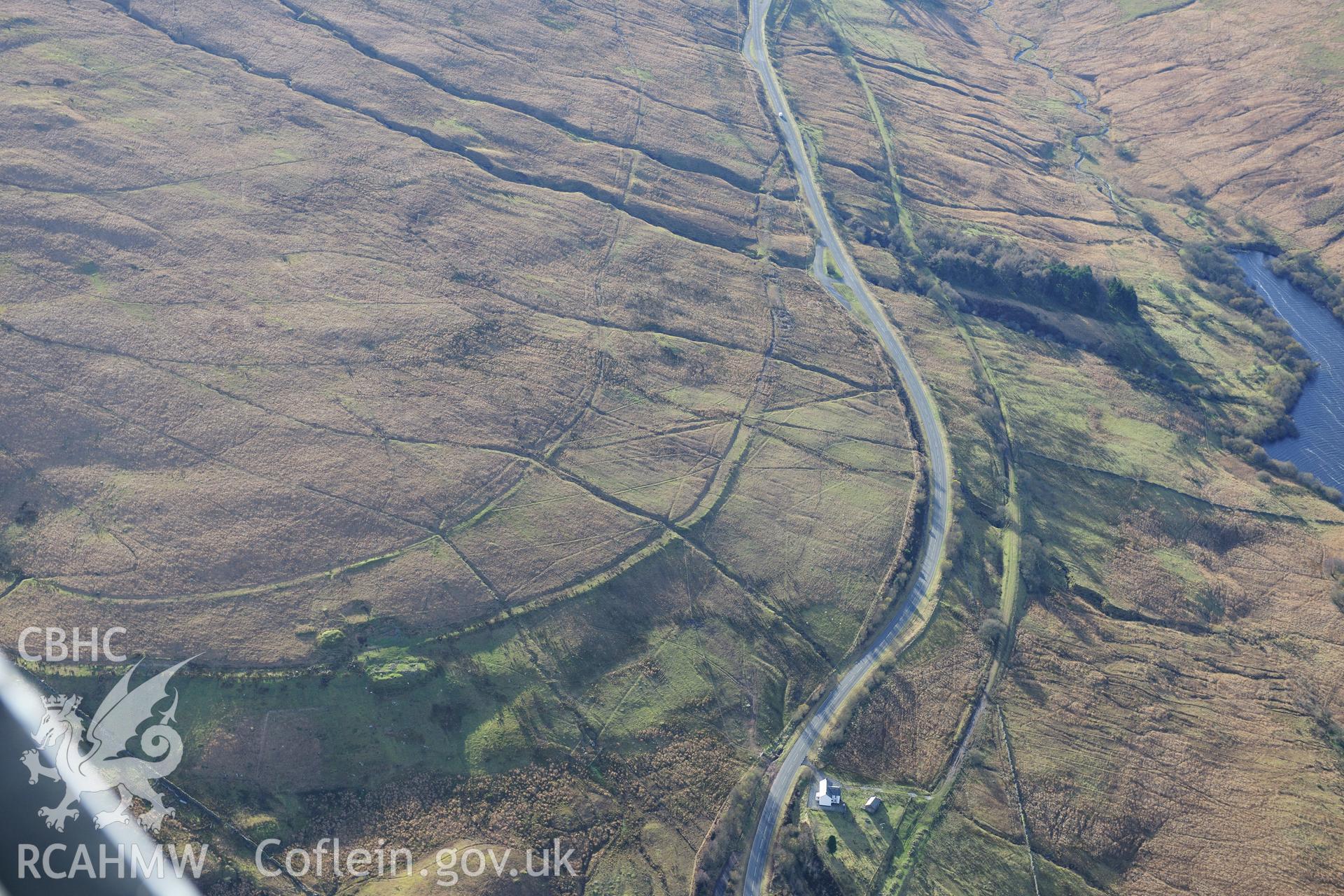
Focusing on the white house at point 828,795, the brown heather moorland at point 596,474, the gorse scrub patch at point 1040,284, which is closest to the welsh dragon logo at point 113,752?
the brown heather moorland at point 596,474

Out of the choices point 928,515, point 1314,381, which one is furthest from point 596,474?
point 1314,381

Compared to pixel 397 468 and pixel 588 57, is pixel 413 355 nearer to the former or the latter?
pixel 397 468

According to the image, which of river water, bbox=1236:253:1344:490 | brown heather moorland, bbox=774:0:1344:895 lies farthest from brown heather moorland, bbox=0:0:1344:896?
river water, bbox=1236:253:1344:490

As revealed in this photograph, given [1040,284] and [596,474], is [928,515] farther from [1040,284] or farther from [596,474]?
[1040,284]

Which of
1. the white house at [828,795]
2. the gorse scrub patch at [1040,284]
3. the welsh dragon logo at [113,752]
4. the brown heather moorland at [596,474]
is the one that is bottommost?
the welsh dragon logo at [113,752]

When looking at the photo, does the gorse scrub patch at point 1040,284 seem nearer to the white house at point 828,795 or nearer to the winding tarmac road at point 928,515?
the winding tarmac road at point 928,515

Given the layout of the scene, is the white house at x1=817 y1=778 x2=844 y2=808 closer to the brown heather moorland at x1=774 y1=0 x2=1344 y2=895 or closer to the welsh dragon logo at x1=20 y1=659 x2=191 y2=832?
the brown heather moorland at x1=774 y1=0 x2=1344 y2=895
